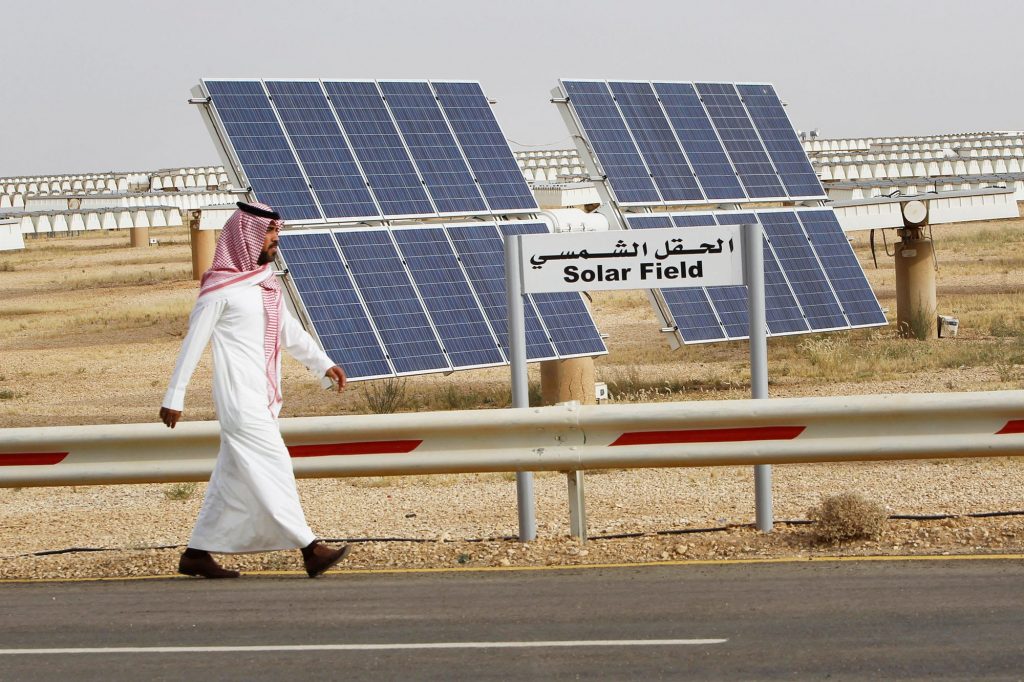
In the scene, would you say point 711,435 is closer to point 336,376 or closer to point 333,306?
point 336,376

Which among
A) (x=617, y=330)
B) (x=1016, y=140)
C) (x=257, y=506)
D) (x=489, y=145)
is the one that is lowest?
(x=257, y=506)

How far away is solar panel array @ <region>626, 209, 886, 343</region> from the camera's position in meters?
17.5

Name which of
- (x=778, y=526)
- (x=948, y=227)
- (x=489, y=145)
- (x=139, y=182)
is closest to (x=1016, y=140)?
(x=948, y=227)

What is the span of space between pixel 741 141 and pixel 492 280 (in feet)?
19.9

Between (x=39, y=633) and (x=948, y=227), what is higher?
(x=948, y=227)

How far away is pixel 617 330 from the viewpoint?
28344mm

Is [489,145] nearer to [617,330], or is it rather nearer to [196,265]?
[617,330]

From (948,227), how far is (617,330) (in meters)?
32.8

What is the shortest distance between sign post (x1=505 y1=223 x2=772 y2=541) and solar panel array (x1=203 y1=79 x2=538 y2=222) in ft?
21.3

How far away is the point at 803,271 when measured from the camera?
19.2 metres

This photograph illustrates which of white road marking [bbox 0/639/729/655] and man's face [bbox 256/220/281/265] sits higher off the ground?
man's face [bbox 256/220/281/265]

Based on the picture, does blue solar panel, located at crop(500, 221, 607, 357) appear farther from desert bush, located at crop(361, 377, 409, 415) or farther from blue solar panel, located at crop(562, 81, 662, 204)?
desert bush, located at crop(361, 377, 409, 415)

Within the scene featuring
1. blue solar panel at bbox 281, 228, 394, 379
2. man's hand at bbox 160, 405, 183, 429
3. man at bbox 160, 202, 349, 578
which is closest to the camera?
man's hand at bbox 160, 405, 183, 429

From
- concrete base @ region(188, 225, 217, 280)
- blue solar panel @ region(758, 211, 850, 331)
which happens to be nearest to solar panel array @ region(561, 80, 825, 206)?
blue solar panel @ region(758, 211, 850, 331)
